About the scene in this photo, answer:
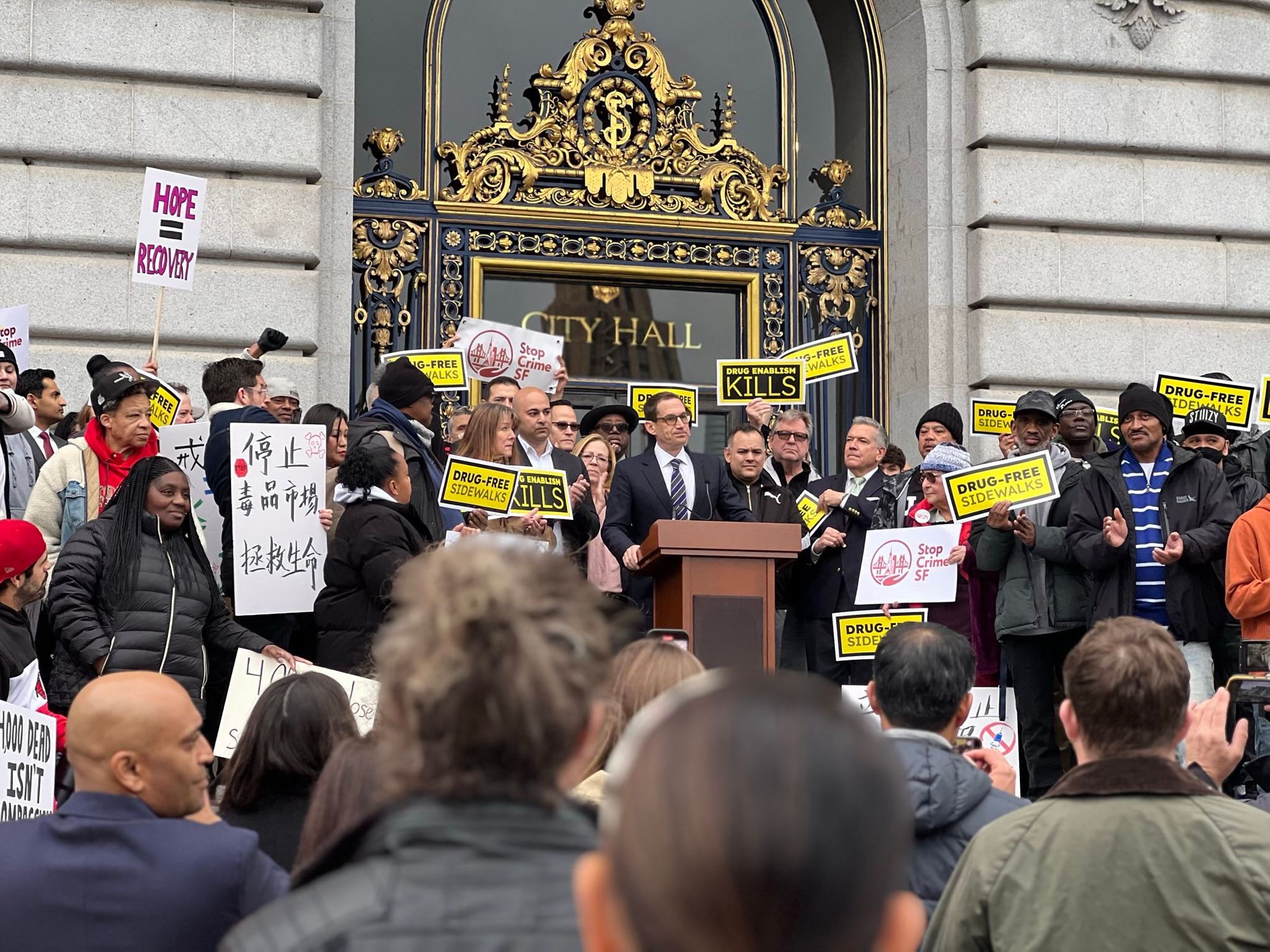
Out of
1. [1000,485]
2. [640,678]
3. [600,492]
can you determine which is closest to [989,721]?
[1000,485]

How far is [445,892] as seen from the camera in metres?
1.91

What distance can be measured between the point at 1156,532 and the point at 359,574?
4.08 metres

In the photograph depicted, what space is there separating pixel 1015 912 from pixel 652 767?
2.11m

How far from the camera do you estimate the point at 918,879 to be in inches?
161

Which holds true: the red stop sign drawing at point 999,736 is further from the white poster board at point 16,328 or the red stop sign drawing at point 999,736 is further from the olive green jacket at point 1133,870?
the white poster board at point 16,328

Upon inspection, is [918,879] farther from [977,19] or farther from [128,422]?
[977,19]

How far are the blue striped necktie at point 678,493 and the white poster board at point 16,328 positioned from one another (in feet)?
12.3

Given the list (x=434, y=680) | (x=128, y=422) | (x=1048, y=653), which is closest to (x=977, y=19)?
(x=1048, y=653)

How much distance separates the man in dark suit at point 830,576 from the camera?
10.3m

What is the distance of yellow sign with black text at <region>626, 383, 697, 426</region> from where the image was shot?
11.5 metres

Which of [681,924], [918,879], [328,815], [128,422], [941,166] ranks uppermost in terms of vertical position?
[941,166]

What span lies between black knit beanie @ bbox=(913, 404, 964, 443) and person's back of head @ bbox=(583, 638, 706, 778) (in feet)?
22.3

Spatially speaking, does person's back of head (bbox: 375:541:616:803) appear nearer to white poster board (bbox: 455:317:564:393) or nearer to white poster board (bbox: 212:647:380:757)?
white poster board (bbox: 212:647:380:757)

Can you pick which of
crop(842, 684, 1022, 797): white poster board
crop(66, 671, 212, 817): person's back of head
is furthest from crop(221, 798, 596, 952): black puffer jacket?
crop(842, 684, 1022, 797): white poster board
